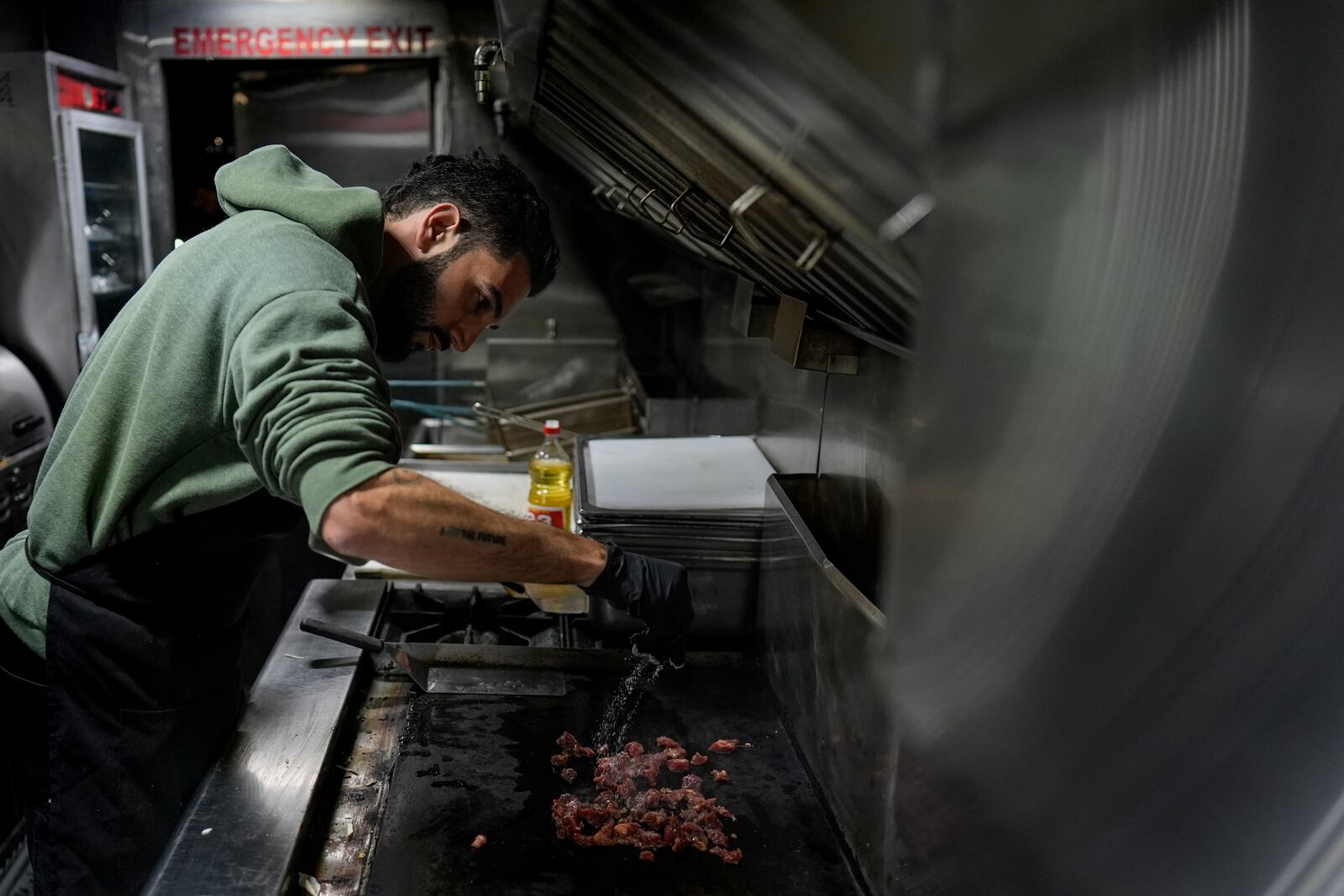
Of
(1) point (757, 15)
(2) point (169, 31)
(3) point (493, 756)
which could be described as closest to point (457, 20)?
(2) point (169, 31)

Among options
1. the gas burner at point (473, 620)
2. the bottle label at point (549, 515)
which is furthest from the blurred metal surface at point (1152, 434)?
the bottle label at point (549, 515)

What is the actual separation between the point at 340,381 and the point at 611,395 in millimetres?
2908

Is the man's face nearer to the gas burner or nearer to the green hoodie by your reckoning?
the green hoodie

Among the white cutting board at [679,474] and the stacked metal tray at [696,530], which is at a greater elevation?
the white cutting board at [679,474]

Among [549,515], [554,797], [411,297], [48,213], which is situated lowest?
[554,797]

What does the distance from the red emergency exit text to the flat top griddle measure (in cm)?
350

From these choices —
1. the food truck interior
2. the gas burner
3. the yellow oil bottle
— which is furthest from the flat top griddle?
the yellow oil bottle

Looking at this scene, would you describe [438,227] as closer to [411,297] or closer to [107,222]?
[411,297]

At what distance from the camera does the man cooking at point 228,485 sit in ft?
3.55

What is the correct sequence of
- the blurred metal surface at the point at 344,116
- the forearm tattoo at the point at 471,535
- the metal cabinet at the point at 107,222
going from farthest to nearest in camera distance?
the blurred metal surface at the point at 344,116, the metal cabinet at the point at 107,222, the forearm tattoo at the point at 471,535

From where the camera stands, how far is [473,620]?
210 centimetres

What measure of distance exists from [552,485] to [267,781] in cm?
125

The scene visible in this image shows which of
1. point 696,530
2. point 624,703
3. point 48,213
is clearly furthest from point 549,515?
point 48,213

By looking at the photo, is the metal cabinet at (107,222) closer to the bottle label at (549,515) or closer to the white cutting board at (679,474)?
the bottle label at (549,515)
